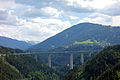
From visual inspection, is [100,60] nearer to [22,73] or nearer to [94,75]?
[94,75]

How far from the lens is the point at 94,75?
12475 cm

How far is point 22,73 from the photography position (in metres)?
192

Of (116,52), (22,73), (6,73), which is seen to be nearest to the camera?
(116,52)

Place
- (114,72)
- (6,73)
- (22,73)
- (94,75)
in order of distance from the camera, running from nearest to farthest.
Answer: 1. (114,72)
2. (94,75)
3. (6,73)
4. (22,73)

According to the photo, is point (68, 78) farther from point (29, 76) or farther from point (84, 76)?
point (29, 76)

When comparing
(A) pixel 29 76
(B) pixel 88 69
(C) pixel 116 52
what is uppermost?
(C) pixel 116 52

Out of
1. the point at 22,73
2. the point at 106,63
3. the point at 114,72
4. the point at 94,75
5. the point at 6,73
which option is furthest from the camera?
the point at 22,73

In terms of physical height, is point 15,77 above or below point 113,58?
below

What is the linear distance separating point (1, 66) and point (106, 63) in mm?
78299

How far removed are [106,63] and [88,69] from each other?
11.6m

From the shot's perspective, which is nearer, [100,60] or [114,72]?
[114,72]

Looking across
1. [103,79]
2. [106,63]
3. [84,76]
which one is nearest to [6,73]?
[84,76]

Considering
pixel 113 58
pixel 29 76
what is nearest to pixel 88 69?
pixel 113 58

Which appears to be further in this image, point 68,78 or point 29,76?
point 29,76
